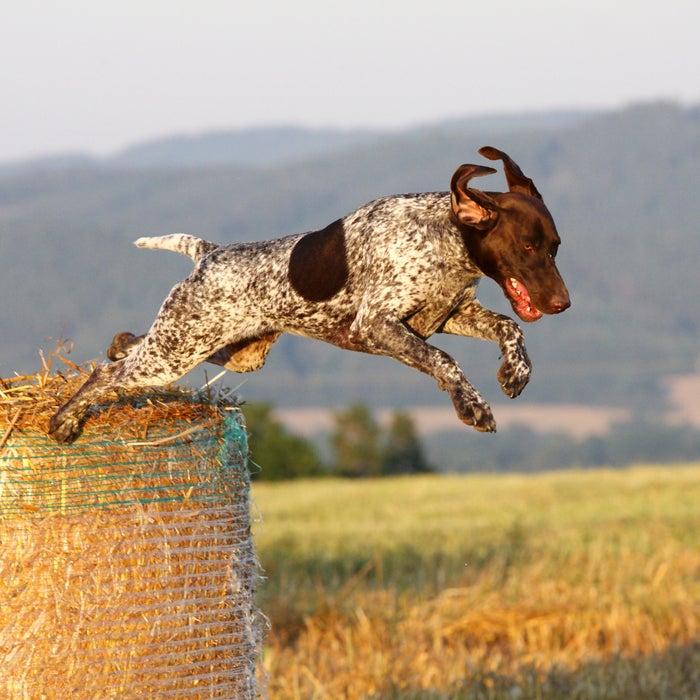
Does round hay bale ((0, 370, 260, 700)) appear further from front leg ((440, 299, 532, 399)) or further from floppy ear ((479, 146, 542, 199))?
floppy ear ((479, 146, 542, 199))

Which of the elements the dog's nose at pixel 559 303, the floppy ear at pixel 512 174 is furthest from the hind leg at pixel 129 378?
the dog's nose at pixel 559 303

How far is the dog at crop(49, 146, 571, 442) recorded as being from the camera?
5766mm

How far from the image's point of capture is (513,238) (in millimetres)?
5746

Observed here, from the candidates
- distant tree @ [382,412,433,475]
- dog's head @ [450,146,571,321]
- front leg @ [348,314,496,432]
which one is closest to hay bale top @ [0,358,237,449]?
front leg @ [348,314,496,432]

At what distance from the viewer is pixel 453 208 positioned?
5828 millimetres

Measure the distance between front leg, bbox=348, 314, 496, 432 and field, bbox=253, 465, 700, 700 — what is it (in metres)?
2.00

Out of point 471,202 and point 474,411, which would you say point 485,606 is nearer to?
point 474,411

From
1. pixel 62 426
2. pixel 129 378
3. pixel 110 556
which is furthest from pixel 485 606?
pixel 62 426

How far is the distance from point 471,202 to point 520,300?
0.47 metres

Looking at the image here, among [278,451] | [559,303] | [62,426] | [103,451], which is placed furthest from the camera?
[278,451]

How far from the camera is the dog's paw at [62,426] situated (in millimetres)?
6680

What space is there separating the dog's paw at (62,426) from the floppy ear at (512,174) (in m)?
2.44

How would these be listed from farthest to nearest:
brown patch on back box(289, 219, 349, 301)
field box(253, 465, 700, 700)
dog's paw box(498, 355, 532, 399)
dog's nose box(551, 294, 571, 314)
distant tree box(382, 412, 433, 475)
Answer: distant tree box(382, 412, 433, 475)
field box(253, 465, 700, 700)
brown patch on back box(289, 219, 349, 301)
dog's paw box(498, 355, 532, 399)
dog's nose box(551, 294, 571, 314)

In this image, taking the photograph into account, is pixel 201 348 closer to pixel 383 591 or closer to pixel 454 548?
pixel 383 591
